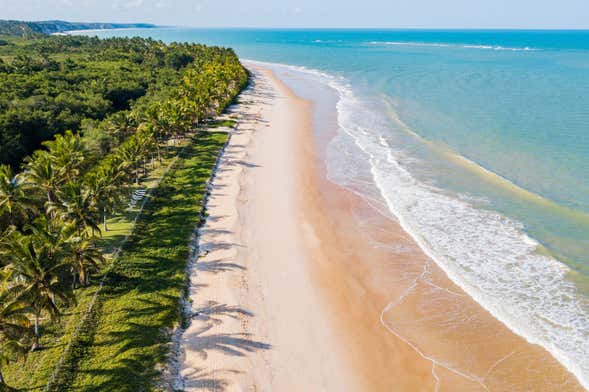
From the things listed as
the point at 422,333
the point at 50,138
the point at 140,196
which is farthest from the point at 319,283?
the point at 50,138

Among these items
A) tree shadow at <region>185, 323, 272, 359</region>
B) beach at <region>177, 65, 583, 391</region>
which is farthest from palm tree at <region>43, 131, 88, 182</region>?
tree shadow at <region>185, 323, 272, 359</region>

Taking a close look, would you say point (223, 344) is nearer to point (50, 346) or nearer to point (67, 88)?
point (50, 346)

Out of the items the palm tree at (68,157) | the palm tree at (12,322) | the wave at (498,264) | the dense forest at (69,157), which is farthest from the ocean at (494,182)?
the palm tree at (12,322)

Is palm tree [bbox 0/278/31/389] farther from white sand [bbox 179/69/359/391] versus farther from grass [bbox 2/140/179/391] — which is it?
white sand [bbox 179/69/359/391]

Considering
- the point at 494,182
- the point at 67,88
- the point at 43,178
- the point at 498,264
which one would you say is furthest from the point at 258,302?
the point at 67,88

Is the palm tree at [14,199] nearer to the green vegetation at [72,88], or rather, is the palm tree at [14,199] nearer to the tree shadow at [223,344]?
the tree shadow at [223,344]

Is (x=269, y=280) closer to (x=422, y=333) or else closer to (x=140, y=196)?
(x=422, y=333)
